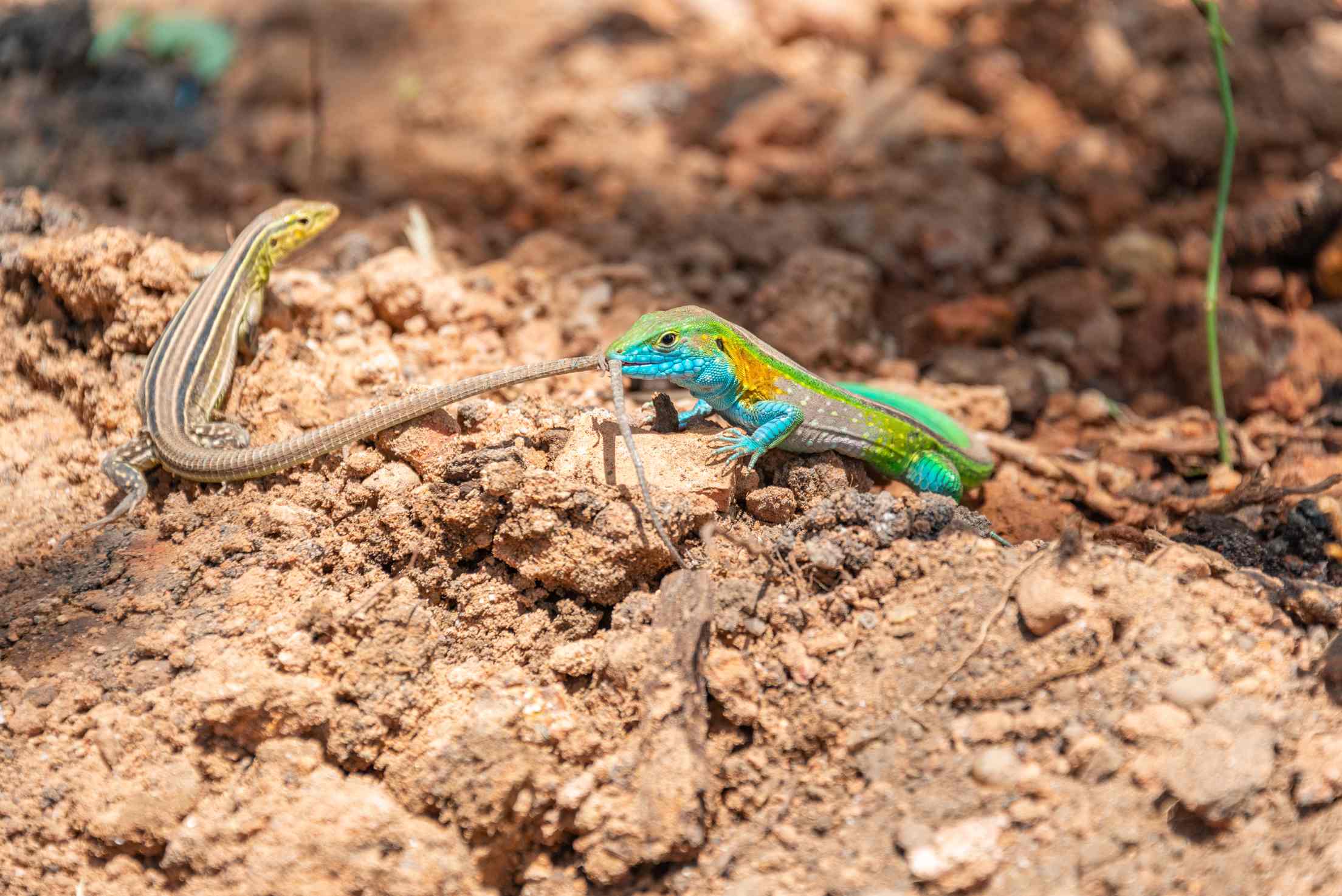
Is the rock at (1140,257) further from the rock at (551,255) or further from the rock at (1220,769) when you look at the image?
the rock at (1220,769)

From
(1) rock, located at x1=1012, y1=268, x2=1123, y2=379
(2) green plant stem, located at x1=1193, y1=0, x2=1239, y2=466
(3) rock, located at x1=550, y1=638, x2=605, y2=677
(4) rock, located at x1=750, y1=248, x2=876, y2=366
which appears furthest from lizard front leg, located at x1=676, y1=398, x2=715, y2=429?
(1) rock, located at x1=1012, y1=268, x2=1123, y2=379

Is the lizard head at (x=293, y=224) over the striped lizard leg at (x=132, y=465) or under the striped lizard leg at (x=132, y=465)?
over

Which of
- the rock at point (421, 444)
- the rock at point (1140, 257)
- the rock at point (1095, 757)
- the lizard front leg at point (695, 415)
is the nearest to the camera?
the rock at point (1095, 757)

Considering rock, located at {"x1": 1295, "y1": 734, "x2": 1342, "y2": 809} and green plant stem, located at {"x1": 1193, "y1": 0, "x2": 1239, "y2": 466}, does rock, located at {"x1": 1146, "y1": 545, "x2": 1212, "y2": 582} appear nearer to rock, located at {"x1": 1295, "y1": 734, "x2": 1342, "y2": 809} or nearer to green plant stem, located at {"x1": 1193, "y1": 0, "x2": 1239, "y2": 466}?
rock, located at {"x1": 1295, "y1": 734, "x2": 1342, "y2": 809}

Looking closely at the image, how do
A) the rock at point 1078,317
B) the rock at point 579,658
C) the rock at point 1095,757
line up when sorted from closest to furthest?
the rock at point 1095,757 < the rock at point 579,658 < the rock at point 1078,317

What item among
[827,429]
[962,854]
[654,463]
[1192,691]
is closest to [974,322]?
[827,429]

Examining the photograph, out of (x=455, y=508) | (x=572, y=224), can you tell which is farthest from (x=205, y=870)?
(x=572, y=224)

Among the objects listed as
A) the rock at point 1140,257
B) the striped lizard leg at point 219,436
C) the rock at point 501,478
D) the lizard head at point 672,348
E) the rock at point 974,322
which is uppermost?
the lizard head at point 672,348

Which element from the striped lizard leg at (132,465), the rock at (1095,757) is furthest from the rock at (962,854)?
the striped lizard leg at (132,465)
